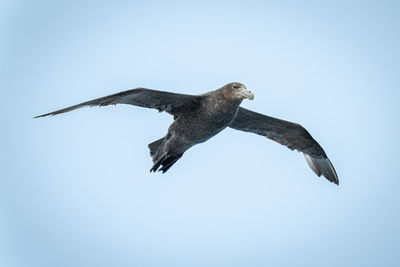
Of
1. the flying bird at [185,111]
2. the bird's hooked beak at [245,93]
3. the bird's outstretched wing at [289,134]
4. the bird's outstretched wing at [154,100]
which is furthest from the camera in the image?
the bird's outstretched wing at [289,134]

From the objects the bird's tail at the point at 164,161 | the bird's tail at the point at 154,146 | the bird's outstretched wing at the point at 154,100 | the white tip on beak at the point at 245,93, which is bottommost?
A: the bird's tail at the point at 164,161

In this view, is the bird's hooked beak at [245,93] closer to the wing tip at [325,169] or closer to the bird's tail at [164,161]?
the bird's tail at [164,161]

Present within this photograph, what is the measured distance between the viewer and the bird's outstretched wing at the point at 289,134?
14.0 meters

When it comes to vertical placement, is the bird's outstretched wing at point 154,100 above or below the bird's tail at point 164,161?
above

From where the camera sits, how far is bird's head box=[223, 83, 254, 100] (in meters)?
11.6

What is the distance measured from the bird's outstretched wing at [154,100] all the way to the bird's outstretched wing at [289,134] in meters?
1.73

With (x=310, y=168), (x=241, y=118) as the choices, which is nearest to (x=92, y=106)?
(x=241, y=118)

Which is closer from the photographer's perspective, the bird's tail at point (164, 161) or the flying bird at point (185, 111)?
the flying bird at point (185, 111)

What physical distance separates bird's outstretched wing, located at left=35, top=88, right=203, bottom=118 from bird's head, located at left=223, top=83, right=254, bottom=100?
722mm

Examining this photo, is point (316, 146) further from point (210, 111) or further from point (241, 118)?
point (210, 111)

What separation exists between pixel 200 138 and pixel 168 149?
3.07 feet

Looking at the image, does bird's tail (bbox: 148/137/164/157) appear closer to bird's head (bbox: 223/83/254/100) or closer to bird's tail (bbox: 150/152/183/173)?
bird's tail (bbox: 150/152/183/173)

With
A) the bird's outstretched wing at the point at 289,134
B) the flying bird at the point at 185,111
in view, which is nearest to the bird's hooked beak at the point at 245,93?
the flying bird at the point at 185,111

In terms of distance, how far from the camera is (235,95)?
11789mm
